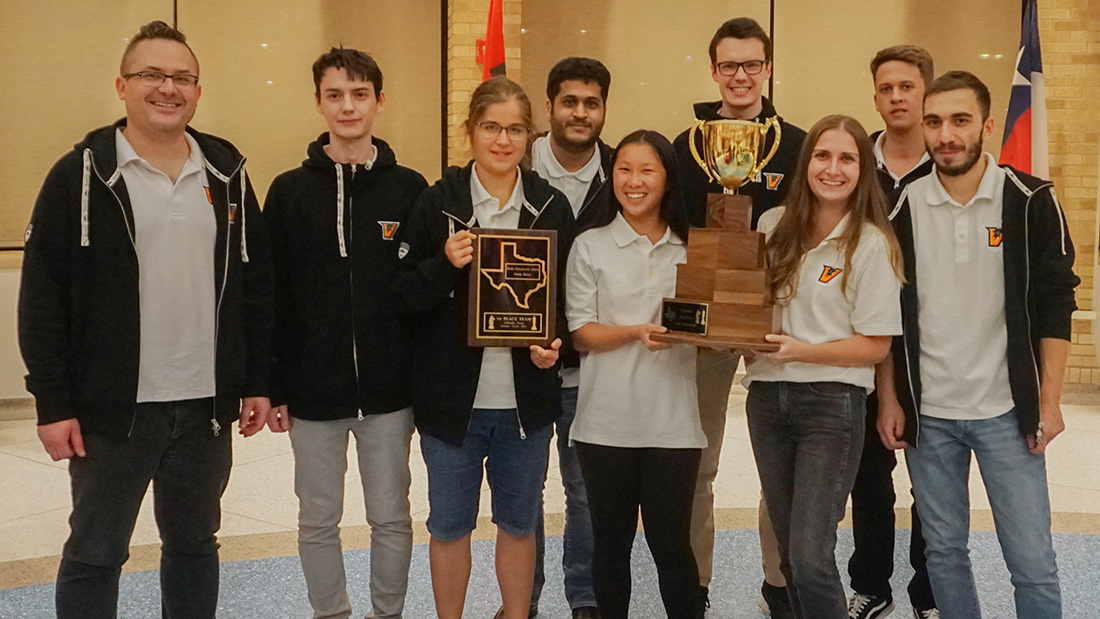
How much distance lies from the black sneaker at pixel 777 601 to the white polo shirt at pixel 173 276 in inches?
81.1

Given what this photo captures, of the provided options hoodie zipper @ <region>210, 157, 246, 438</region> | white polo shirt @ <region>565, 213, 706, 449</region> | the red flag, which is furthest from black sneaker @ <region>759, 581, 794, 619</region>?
the red flag

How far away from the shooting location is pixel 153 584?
12.4 ft

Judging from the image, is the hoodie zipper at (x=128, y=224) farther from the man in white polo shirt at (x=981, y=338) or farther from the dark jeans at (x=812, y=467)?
the man in white polo shirt at (x=981, y=338)

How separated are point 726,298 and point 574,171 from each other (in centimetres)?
94

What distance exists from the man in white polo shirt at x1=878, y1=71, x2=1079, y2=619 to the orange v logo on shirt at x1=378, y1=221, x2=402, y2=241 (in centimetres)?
152

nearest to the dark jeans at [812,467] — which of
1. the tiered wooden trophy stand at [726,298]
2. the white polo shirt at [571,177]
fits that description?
the tiered wooden trophy stand at [726,298]

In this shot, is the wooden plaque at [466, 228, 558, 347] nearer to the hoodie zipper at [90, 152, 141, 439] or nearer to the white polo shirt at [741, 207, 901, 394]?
the white polo shirt at [741, 207, 901, 394]

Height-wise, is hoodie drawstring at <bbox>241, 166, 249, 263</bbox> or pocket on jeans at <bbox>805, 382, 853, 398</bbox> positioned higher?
hoodie drawstring at <bbox>241, 166, 249, 263</bbox>

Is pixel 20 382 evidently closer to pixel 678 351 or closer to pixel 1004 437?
pixel 678 351

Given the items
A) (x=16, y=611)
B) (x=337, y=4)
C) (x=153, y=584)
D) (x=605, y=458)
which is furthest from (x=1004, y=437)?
(x=337, y=4)

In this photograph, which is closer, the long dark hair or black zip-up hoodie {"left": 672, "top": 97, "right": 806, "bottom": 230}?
the long dark hair

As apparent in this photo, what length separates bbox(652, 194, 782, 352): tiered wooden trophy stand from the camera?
8.91 feet

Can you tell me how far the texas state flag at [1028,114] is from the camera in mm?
7059

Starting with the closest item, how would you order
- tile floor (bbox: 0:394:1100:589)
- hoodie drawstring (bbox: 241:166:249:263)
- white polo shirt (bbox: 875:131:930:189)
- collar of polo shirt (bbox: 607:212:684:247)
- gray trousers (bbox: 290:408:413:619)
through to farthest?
1. hoodie drawstring (bbox: 241:166:249:263)
2. collar of polo shirt (bbox: 607:212:684:247)
3. gray trousers (bbox: 290:408:413:619)
4. white polo shirt (bbox: 875:131:930:189)
5. tile floor (bbox: 0:394:1100:589)
